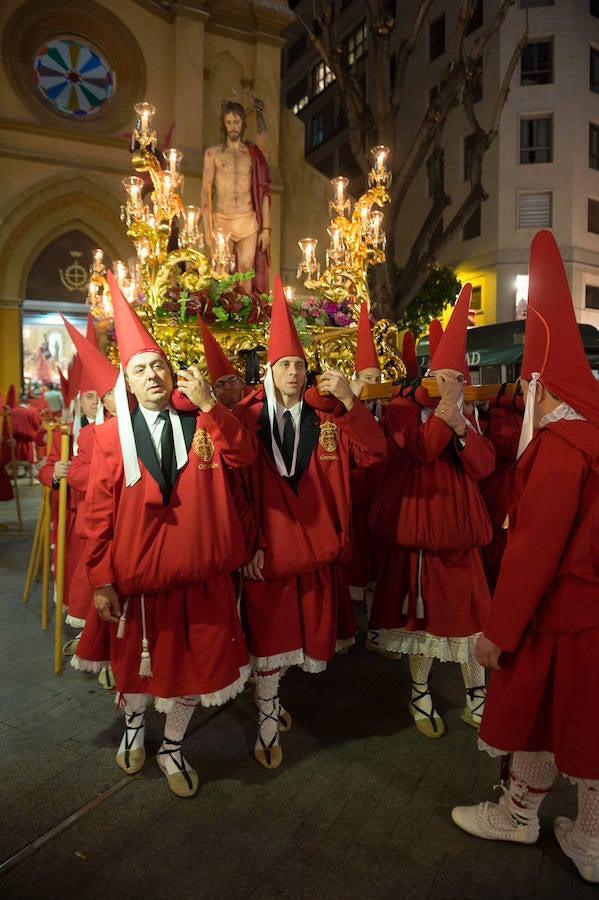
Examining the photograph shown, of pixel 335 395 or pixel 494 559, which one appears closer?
pixel 335 395

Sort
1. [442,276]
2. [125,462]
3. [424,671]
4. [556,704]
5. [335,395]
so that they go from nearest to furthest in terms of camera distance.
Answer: [556,704]
[125,462]
[335,395]
[424,671]
[442,276]

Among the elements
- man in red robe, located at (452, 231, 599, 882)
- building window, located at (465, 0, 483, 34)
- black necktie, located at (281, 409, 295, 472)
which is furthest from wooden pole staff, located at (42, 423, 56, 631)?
building window, located at (465, 0, 483, 34)

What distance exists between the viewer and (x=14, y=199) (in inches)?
560

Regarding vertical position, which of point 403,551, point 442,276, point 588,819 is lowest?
point 588,819

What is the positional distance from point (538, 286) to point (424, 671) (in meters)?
2.31

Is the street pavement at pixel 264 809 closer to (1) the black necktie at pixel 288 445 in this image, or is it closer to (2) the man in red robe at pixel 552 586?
(2) the man in red robe at pixel 552 586

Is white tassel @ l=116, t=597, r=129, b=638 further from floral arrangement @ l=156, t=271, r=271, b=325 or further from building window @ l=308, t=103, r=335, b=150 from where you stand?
building window @ l=308, t=103, r=335, b=150

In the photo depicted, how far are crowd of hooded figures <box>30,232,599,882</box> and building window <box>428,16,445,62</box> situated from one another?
81.3 feet

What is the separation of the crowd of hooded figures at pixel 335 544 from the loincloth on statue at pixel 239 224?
188 inches

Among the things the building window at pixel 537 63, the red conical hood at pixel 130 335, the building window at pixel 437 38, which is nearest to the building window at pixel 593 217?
the building window at pixel 537 63

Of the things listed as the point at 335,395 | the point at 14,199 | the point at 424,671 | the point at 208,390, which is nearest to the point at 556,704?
the point at 424,671

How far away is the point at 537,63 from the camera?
22.6 metres

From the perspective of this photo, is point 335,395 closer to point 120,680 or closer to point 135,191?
point 120,680

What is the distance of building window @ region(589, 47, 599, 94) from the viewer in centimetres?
2242
